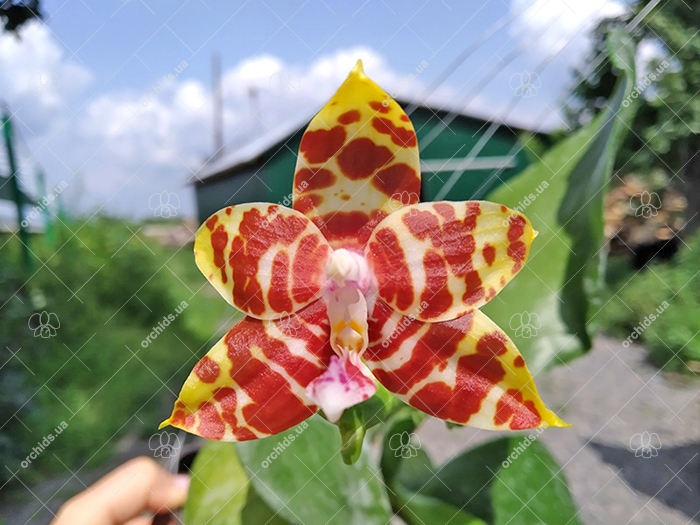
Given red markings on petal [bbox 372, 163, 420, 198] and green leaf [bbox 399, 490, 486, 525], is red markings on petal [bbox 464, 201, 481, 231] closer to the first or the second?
red markings on petal [bbox 372, 163, 420, 198]

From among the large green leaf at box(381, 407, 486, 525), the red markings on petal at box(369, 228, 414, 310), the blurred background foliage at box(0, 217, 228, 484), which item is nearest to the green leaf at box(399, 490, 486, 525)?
the large green leaf at box(381, 407, 486, 525)

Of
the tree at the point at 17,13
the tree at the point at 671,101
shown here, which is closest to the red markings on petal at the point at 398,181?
the tree at the point at 17,13

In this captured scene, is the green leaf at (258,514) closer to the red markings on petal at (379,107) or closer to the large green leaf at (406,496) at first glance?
the large green leaf at (406,496)

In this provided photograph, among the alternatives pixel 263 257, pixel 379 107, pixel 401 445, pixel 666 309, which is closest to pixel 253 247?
pixel 263 257

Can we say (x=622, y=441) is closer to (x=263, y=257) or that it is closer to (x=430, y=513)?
(x=430, y=513)

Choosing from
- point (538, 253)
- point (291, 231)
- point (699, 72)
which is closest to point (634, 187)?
point (699, 72)

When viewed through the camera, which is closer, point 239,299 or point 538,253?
point 239,299

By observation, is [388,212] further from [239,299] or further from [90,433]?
[90,433]
